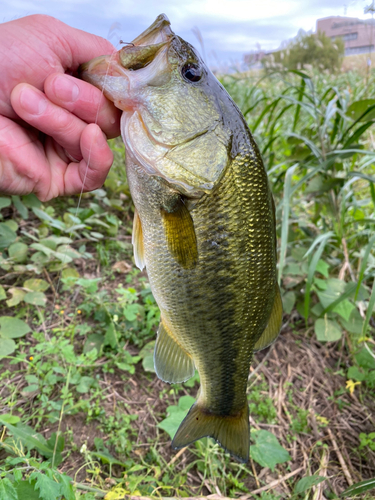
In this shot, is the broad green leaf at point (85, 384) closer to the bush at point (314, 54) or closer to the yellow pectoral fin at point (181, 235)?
the yellow pectoral fin at point (181, 235)

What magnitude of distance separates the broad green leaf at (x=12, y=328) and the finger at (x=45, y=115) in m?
1.23

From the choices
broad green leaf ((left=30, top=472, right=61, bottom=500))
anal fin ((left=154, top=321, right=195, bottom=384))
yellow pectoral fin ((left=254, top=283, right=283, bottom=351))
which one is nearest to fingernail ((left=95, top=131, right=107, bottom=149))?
anal fin ((left=154, top=321, right=195, bottom=384))

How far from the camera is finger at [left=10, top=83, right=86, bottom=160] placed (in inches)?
41.9

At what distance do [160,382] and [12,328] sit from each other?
0.94 metres

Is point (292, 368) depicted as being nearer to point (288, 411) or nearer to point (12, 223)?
point (288, 411)

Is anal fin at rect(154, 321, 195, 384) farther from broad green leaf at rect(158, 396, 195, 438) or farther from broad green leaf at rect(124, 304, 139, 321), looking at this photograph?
broad green leaf at rect(124, 304, 139, 321)

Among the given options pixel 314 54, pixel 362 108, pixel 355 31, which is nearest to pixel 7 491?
pixel 362 108

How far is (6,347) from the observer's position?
70.6 inches

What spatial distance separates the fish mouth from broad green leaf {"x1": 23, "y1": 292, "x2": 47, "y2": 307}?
4.98ft

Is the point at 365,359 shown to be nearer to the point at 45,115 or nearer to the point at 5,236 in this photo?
the point at 45,115

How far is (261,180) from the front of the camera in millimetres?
1111

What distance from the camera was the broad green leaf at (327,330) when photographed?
2152 mm

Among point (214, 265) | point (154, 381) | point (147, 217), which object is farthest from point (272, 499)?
point (147, 217)

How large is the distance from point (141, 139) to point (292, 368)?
194cm
